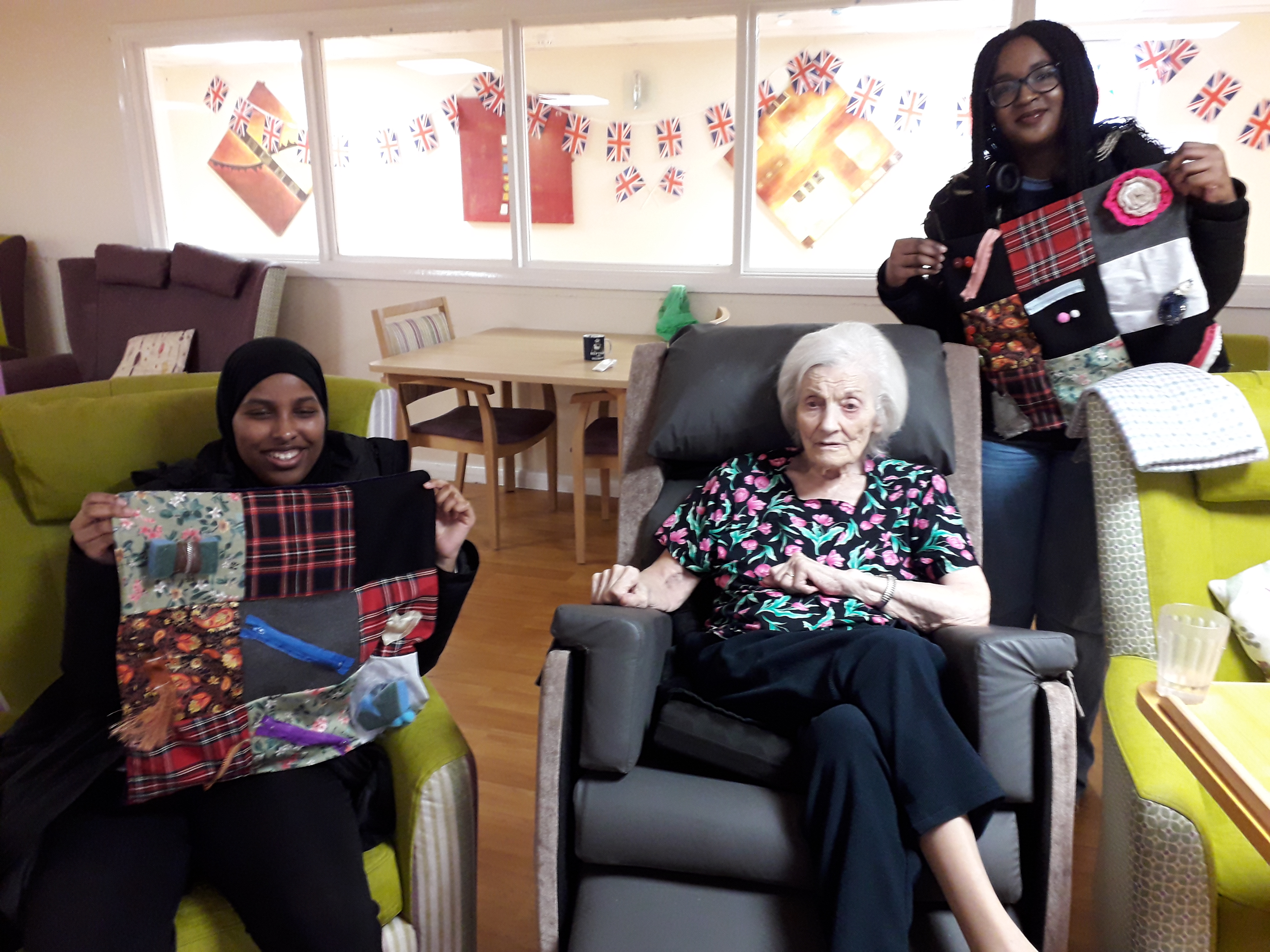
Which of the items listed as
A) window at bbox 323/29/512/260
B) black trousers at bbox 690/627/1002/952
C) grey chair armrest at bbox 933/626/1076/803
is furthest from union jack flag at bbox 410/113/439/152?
grey chair armrest at bbox 933/626/1076/803

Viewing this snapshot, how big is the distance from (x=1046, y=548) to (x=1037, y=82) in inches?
35.0

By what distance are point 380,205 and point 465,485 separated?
1385 millimetres

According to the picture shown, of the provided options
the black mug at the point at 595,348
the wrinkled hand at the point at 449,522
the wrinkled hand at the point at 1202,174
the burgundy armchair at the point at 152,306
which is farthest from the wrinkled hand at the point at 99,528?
the burgundy armchair at the point at 152,306

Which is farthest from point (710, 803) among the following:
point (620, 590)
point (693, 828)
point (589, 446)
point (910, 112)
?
point (910, 112)

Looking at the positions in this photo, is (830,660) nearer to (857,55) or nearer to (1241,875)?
(1241,875)

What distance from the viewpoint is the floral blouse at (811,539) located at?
58.9 inches

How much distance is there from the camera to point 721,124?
356 centimetres

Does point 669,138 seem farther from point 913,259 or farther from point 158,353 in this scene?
point 158,353

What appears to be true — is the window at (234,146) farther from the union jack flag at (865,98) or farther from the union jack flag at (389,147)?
the union jack flag at (865,98)

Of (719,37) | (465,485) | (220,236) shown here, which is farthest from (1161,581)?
(220,236)

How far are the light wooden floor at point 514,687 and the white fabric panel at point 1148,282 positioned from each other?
92cm

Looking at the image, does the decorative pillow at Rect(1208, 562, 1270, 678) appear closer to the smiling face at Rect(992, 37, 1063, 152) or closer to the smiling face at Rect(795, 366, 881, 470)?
the smiling face at Rect(795, 366, 881, 470)

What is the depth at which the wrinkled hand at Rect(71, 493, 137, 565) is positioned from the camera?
1190 mm

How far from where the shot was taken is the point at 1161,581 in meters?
1.47
